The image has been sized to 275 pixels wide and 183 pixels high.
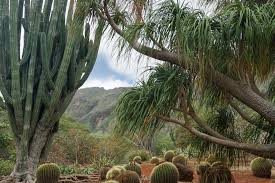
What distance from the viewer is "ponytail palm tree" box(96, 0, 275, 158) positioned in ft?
17.0

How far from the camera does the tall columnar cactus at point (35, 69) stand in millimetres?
12977

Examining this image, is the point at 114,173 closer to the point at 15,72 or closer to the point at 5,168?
the point at 15,72

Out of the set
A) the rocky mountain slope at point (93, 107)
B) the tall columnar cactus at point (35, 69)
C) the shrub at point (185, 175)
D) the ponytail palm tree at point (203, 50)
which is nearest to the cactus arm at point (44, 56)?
the tall columnar cactus at point (35, 69)

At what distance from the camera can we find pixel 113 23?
20.1 ft

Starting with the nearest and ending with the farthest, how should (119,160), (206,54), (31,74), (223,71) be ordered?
(206,54) → (223,71) → (31,74) → (119,160)

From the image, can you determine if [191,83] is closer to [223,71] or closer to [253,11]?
[223,71]

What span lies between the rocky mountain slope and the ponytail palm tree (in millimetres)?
52454

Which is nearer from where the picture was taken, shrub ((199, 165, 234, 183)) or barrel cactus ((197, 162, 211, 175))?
shrub ((199, 165, 234, 183))

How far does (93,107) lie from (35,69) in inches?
2260

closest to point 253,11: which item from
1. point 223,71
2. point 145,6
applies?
point 223,71

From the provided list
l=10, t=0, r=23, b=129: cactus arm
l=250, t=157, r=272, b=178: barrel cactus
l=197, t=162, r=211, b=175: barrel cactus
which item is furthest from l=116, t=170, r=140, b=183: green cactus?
l=10, t=0, r=23, b=129: cactus arm

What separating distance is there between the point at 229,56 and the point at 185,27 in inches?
24.9

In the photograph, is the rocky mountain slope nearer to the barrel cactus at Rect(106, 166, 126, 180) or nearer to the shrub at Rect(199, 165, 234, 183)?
the barrel cactus at Rect(106, 166, 126, 180)

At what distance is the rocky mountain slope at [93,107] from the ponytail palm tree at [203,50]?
172 feet
